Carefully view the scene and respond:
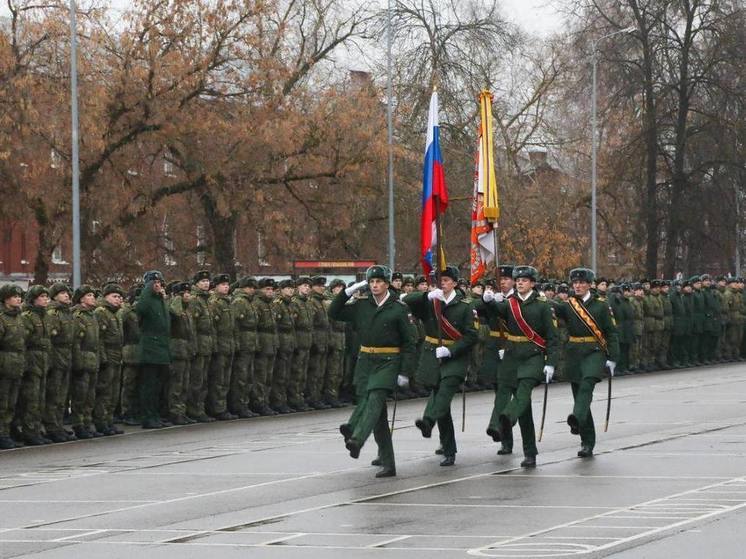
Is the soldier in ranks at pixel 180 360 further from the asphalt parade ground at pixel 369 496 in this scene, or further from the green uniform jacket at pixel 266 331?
the green uniform jacket at pixel 266 331

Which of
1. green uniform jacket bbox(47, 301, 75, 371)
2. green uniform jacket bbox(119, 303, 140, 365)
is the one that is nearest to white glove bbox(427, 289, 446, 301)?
green uniform jacket bbox(47, 301, 75, 371)

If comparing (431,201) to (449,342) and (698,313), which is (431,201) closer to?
(449,342)

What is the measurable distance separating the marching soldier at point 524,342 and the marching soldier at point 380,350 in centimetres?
128

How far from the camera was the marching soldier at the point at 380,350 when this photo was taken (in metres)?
15.2

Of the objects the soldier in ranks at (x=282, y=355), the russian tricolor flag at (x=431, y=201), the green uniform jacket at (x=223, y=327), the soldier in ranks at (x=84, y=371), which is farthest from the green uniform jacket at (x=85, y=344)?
the russian tricolor flag at (x=431, y=201)

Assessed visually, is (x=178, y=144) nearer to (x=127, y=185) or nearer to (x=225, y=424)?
(x=127, y=185)

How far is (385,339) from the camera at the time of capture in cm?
1548

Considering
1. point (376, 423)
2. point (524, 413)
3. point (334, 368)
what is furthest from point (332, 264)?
point (376, 423)

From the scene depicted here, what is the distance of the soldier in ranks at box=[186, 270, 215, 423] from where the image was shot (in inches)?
875

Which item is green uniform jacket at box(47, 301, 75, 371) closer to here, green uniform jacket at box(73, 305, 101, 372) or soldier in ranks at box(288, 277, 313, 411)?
green uniform jacket at box(73, 305, 101, 372)

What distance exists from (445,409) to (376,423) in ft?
3.65

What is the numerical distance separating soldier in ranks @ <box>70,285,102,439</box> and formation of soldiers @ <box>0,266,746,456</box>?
0.01 meters

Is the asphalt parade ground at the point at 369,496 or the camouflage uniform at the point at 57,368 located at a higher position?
the camouflage uniform at the point at 57,368

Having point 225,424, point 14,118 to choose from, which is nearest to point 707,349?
point 14,118
